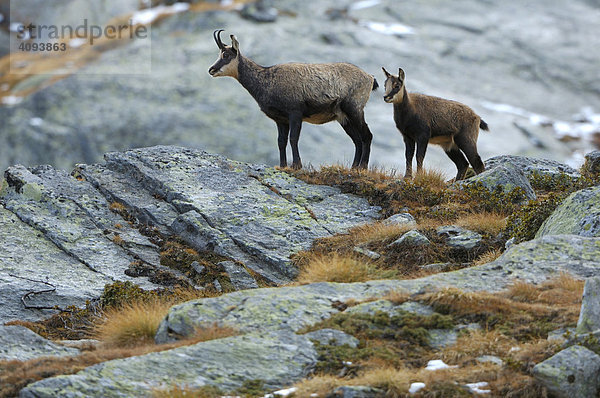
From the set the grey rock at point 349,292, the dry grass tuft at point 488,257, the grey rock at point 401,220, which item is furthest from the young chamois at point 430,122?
the grey rock at point 349,292

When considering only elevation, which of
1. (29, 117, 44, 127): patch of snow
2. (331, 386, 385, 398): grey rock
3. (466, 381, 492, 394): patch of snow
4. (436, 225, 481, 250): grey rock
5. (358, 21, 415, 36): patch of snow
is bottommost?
(29, 117, 44, 127): patch of snow

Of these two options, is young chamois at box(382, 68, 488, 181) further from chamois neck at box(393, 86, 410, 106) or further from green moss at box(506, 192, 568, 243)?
green moss at box(506, 192, 568, 243)

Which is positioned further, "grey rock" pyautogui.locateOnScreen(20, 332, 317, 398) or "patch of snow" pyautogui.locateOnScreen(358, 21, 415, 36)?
"patch of snow" pyautogui.locateOnScreen(358, 21, 415, 36)

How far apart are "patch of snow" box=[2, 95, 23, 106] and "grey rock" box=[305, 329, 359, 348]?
51.2 metres

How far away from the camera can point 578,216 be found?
42.3 feet

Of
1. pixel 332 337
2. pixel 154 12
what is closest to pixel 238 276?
pixel 332 337

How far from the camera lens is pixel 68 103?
56.8 m

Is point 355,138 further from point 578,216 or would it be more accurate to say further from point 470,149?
point 578,216

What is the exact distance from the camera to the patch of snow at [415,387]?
27.4 feet

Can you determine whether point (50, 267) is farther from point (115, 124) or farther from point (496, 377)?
point (115, 124)

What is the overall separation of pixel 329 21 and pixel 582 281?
57060 millimetres

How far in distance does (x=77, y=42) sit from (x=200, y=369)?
202 ft

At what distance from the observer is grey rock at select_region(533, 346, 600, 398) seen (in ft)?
26.8

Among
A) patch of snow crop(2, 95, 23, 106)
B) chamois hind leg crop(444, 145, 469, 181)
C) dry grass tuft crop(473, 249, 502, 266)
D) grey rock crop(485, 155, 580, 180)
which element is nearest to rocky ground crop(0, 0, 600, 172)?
patch of snow crop(2, 95, 23, 106)
